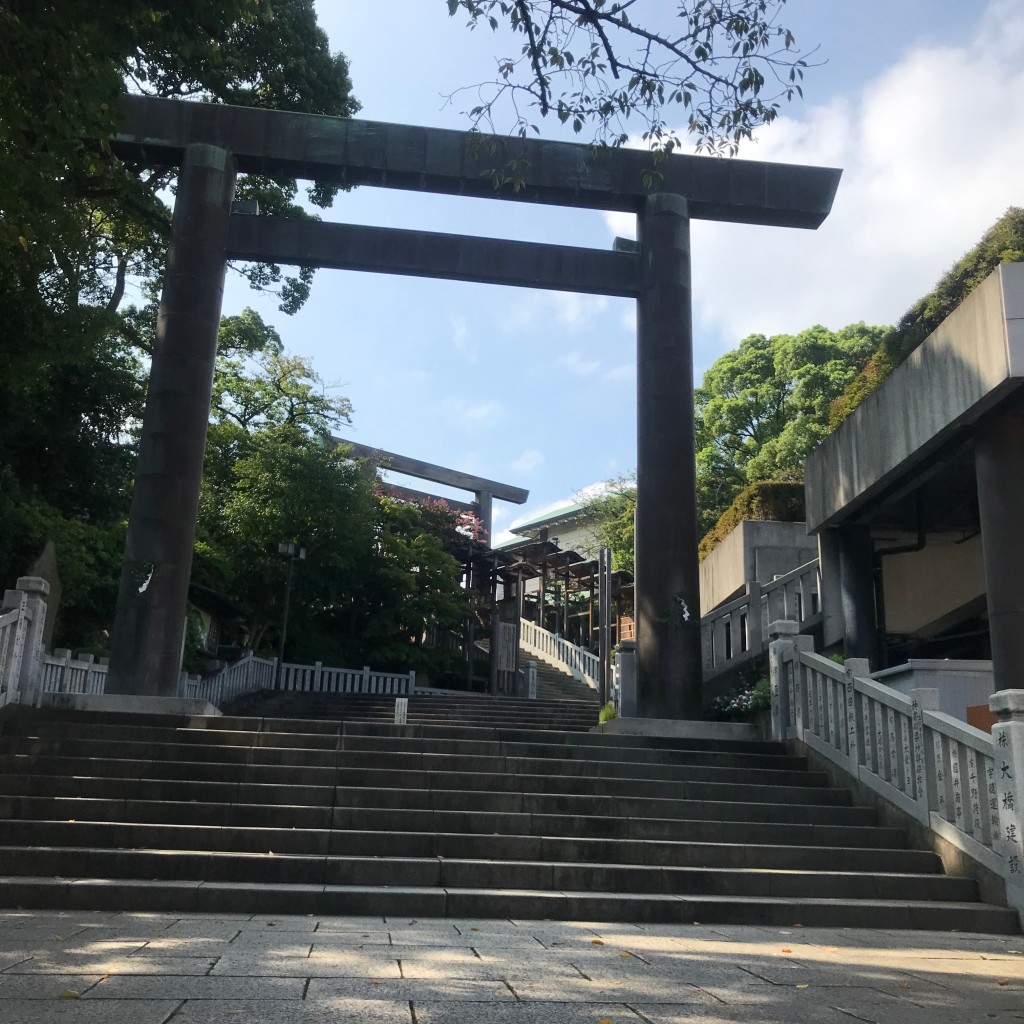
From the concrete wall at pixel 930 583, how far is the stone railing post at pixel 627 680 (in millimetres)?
3613

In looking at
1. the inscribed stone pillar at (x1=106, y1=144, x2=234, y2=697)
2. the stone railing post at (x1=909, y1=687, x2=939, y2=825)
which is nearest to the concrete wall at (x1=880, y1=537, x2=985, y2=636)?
the stone railing post at (x1=909, y1=687, x2=939, y2=825)

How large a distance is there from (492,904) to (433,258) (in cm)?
871

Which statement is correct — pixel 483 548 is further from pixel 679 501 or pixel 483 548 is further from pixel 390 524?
pixel 679 501

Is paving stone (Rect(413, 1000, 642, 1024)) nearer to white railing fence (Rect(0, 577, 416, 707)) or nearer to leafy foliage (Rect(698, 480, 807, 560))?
white railing fence (Rect(0, 577, 416, 707))

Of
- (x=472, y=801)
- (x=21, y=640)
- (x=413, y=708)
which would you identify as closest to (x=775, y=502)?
(x=413, y=708)

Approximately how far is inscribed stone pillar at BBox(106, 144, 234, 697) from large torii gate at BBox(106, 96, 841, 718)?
20 millimetres

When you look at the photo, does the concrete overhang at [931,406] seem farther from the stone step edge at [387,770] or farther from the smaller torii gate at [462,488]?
the smaller torii gate at [462,488]

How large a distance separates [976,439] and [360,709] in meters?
11.5

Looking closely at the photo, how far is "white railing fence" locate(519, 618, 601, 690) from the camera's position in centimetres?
2338

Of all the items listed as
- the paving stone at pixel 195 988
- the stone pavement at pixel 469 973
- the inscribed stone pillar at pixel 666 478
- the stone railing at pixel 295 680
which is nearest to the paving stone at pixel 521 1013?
the stone pavement at pixel 469 973

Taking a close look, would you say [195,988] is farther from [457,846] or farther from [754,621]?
[754,621]

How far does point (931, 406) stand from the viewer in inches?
390

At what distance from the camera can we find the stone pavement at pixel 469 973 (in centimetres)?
329

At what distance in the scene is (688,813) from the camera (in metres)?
7.90
